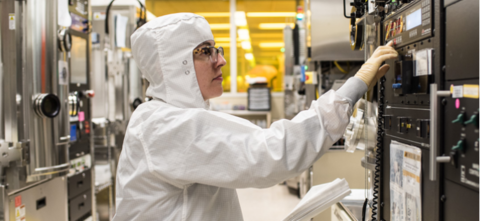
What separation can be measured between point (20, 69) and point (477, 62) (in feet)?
6.63

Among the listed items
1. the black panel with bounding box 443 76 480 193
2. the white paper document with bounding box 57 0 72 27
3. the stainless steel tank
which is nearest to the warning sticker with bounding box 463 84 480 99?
the black panel with bounding box 443 76 480 193

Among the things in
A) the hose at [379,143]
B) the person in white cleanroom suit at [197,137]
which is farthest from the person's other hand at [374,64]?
the hose at [379,143]

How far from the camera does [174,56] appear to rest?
1260mm

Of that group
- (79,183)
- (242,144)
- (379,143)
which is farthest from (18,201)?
(379,143)

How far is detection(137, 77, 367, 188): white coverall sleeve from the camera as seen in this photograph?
1005 millimetres

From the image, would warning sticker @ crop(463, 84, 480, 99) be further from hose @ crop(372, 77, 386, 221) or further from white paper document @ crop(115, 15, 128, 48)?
white paper document @ crop(115, 15, 128, 48)

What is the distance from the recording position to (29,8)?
2.00 m

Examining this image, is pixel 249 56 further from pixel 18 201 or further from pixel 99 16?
pixel 18 201

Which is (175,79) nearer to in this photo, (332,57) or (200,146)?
(200,146)

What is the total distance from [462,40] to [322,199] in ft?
1.81

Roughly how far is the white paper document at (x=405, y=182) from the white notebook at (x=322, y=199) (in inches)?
6.7

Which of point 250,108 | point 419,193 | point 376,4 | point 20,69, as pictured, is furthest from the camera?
point 250,108

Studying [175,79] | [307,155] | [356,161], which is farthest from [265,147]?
[356,161]

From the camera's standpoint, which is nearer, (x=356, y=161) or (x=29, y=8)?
(x=29, y=8)
